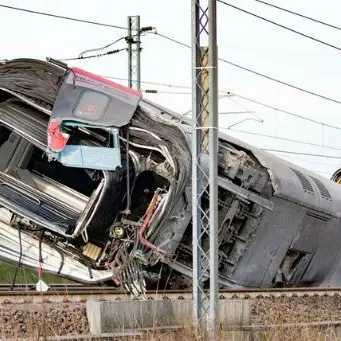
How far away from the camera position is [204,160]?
8891mm

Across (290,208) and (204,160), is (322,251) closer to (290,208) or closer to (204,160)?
(290,208)

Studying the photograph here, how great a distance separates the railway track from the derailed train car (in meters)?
0.32

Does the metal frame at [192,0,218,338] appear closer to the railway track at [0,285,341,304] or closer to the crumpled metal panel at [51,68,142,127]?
the railway track at [0,285,341,304]

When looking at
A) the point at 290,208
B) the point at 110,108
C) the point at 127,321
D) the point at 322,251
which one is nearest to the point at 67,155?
the point at 110,108

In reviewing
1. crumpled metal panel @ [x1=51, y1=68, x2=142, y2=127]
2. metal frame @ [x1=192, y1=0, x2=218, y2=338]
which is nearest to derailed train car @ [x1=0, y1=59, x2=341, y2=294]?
crumpled metal panel @ [x1=51, y1=68, x2=142, y2=127]

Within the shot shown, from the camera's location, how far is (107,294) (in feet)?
34.8

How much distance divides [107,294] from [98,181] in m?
1.63

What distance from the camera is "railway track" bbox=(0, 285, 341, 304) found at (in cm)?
946

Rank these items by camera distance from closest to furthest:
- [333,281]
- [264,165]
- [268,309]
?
[268,309]
[264,165]
[333,281]

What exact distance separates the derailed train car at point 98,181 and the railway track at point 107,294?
1.05 ft

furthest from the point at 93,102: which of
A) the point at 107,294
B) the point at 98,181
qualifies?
the point at 107,294

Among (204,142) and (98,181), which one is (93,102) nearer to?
(98,181)

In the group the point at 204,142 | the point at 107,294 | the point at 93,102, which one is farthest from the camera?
the point at 93,102

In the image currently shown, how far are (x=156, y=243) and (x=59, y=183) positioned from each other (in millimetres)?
1744
